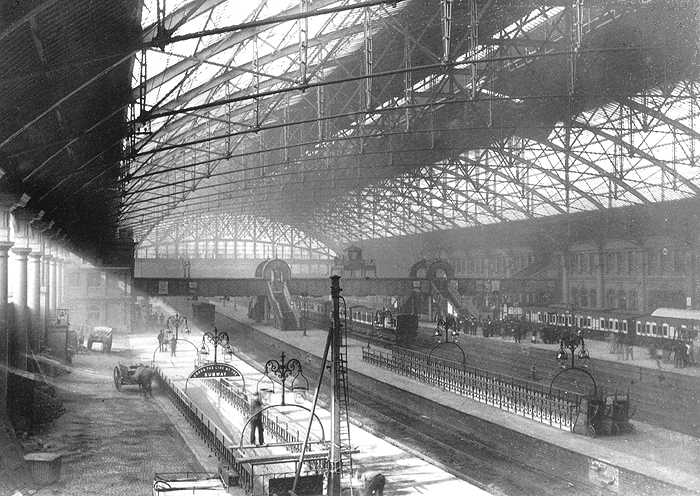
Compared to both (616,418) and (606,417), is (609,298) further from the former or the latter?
(606,417)

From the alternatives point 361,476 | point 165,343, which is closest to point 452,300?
point 165,343

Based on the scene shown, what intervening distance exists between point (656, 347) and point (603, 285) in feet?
39.5

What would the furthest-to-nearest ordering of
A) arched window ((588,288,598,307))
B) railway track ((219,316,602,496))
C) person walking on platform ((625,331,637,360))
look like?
arched window ((588,288,598,307)) → person walking on platform ((625,331,637,360)) → railway track ((219,316,602,496))

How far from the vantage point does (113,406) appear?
65.6 ft

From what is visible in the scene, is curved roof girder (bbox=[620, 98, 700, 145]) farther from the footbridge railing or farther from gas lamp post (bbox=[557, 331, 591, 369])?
the footbridge railing

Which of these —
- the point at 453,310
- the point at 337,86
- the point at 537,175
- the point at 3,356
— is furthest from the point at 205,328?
the point at 3,356

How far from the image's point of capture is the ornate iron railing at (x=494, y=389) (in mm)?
18484

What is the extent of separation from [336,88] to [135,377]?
13570mm

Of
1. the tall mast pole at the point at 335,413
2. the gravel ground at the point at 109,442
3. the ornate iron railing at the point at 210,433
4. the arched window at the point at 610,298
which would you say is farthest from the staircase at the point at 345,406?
the arched window at the point at 610,298

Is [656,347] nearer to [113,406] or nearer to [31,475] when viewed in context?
[113,406]

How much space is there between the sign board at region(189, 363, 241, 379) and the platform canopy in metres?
5.07

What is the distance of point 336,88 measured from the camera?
89.7 ft

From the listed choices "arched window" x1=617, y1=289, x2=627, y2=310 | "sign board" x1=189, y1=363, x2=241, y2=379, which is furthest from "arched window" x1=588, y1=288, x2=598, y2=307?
"sign board" x1=189, y1=363, x2=241, y2=379

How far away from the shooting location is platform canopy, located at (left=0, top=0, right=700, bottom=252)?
10.1m
